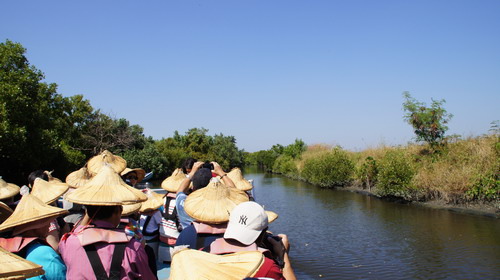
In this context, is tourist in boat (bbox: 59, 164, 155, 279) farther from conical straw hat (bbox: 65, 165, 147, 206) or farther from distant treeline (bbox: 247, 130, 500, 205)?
distant treeline (bbox: 247, 130, 500, 205)

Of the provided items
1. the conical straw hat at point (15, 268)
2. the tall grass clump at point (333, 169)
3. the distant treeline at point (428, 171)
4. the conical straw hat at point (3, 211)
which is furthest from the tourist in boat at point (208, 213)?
the tall grass clump at point (333, 169)

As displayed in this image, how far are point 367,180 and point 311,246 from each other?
1441cm

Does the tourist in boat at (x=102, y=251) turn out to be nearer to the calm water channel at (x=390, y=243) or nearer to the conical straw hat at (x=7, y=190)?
the conical straw hat at (x=7, y=190)

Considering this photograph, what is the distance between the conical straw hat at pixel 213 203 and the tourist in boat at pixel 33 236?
44.3 inches

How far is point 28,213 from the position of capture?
110 inches

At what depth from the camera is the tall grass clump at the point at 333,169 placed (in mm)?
29594

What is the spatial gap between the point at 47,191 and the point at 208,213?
2.36 m

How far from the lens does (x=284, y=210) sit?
65.9 feet

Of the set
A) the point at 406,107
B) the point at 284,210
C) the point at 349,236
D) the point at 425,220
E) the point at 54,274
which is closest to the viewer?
the point at 54,274

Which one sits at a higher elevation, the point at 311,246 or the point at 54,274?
the point at 54,274

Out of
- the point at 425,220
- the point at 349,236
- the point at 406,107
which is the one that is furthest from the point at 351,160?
the point at 349,236

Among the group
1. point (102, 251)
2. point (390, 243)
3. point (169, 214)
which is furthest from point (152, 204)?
point (390, 243)

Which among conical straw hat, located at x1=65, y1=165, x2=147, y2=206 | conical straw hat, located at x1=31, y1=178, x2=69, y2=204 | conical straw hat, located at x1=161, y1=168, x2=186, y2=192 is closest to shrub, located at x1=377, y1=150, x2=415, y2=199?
conical straw hat, located at x1=161, y1=168, x2=186, y2=192

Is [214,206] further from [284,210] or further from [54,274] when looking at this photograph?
[284,210]
